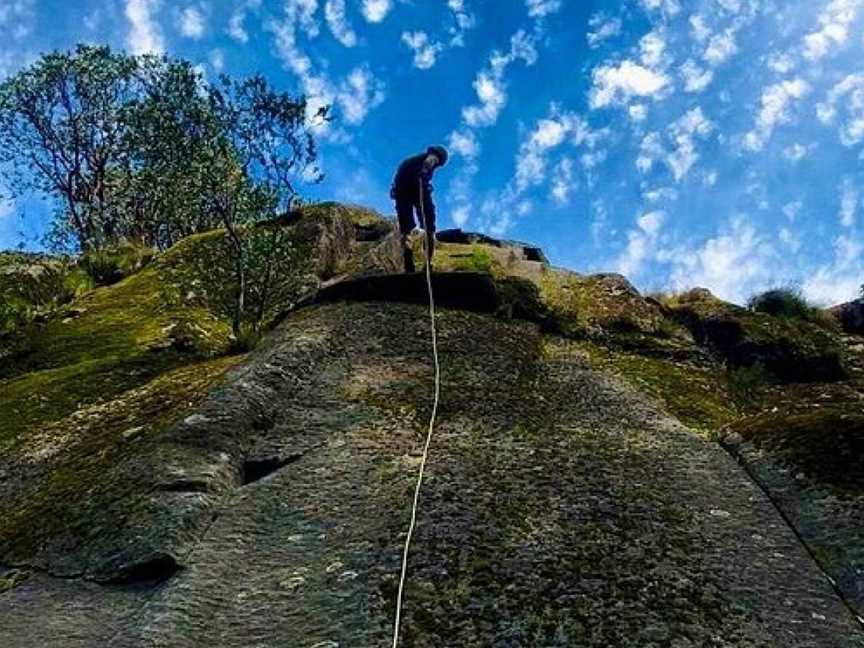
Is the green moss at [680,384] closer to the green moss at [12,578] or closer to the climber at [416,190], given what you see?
the climber at [416,190]

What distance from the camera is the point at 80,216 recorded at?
164 feet

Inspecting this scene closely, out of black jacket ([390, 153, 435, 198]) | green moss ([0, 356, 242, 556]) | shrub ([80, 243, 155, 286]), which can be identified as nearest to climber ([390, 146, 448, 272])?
black jacket ([390, 153, 435, 198])

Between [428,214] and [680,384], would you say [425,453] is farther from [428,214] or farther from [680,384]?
[428,214]

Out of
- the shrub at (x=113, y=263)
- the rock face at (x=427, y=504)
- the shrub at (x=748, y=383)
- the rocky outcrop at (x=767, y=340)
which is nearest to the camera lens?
the rock face at (x=427, y=504)

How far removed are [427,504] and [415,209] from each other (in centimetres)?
1250

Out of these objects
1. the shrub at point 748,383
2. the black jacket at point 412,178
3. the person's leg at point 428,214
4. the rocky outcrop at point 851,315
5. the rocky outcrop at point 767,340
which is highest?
the black jacket at point 412,178

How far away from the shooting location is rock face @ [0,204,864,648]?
784 cm

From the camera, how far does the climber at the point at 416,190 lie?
20672mm

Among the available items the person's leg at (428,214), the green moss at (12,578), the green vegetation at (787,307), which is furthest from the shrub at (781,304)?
the green moss at (12,578)

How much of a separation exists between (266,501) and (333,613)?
260 centimetres

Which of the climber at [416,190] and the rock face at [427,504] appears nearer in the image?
the rock face at [427,504]

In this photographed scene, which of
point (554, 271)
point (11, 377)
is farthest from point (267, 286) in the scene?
point (554, 271)

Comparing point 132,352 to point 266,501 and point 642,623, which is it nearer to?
point 266,501

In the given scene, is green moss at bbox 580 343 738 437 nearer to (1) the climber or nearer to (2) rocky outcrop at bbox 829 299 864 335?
(1) the climber
